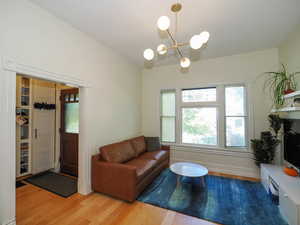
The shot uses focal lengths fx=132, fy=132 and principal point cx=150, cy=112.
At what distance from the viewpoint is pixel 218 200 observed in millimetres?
2287

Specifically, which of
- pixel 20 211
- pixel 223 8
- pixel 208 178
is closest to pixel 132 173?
pixel 20 211

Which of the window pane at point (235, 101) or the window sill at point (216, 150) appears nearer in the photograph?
the window sill at point (216, 150)

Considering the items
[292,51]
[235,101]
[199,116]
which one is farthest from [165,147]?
[292,51]

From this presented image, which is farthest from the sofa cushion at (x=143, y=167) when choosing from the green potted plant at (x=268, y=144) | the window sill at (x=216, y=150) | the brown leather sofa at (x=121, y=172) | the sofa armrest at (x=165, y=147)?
the green potted plant at (x=268, y=144)

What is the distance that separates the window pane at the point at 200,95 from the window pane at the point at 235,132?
707mm

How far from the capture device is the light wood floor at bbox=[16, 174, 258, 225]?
183cm

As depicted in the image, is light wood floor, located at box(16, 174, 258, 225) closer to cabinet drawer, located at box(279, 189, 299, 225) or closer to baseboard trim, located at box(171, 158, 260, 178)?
cabinet drawer, located at box(279, 189, 299, 225)

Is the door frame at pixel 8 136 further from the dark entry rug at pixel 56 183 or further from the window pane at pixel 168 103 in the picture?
the window pane at pixel 168 103

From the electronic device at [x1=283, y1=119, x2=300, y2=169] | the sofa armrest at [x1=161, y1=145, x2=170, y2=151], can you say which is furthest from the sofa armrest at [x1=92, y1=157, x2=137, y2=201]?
the electronic device at [x1=283, y1=119, x2=300, y2=169]

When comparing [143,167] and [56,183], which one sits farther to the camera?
[56,183]

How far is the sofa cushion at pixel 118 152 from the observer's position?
2537 mm

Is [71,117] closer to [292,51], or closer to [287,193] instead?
[287,193]

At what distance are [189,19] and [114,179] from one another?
2.95 metres

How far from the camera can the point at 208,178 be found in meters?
3.10
